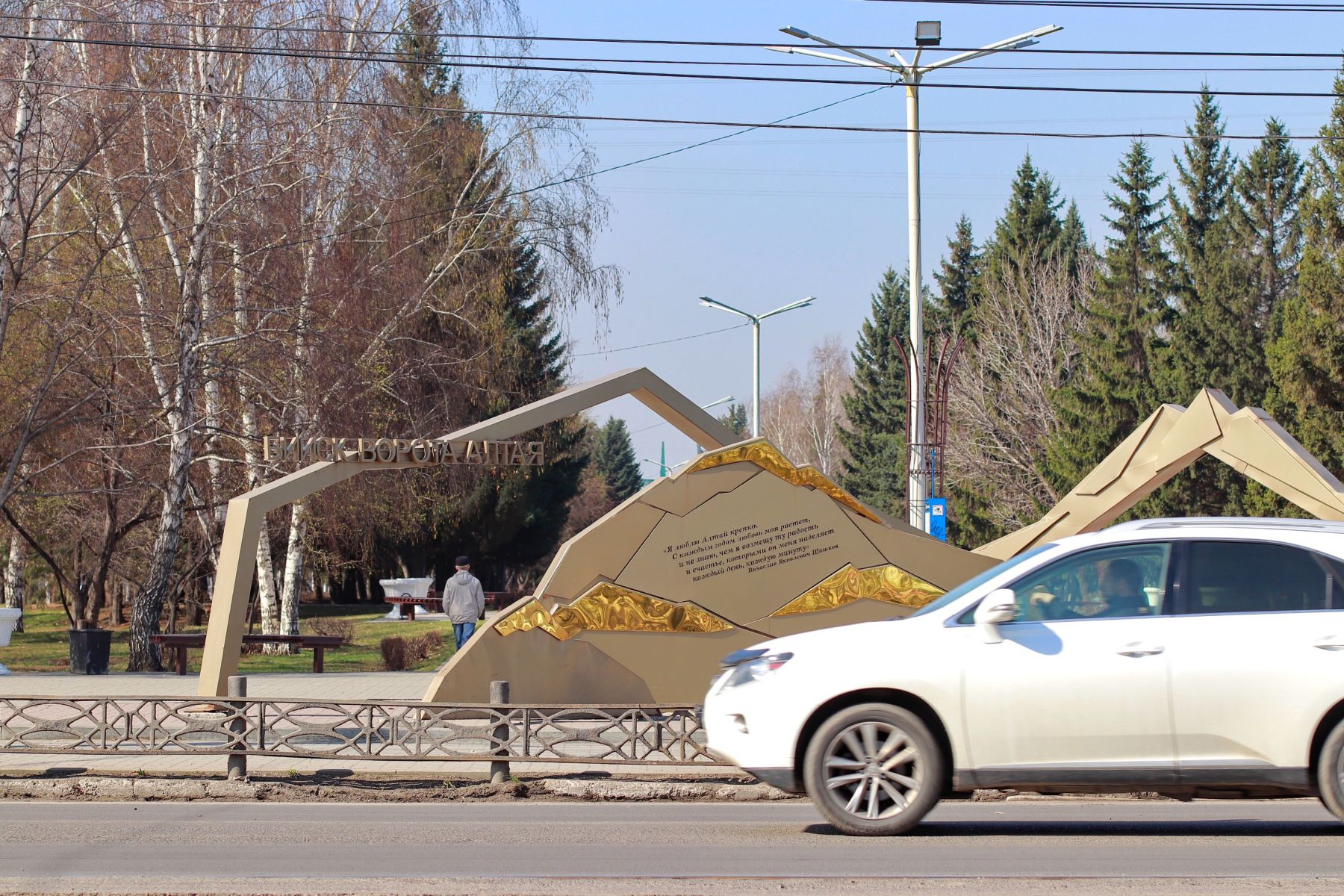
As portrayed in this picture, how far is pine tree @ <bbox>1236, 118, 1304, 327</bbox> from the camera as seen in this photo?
47.6 m

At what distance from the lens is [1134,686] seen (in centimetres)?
785

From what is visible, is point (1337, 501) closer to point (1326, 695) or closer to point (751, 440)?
point (751, 440)

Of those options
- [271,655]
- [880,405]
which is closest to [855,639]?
[271,655]

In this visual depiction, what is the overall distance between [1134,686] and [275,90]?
A: 21.7 meters

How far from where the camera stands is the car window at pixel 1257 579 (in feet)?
26.2

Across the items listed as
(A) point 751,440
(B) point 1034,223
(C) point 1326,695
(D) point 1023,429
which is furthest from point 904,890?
(B) point 1034,223

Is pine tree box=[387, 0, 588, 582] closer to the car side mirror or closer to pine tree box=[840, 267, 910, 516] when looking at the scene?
the car side mirror

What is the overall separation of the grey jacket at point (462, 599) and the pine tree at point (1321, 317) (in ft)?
67.6

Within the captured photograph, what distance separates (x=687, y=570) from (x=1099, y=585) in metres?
7.49

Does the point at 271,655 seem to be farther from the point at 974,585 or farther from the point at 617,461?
the point at 617,461

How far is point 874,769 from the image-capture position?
8.09 meters

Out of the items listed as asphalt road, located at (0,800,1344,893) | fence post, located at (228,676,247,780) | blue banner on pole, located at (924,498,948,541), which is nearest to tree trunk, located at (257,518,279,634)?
blue banner on pole, located at (924,498,948,541)

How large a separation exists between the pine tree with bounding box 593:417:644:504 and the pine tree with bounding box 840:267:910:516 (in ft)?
148

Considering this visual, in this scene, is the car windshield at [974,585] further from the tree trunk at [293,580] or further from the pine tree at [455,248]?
the tree trunk at [293,580]
